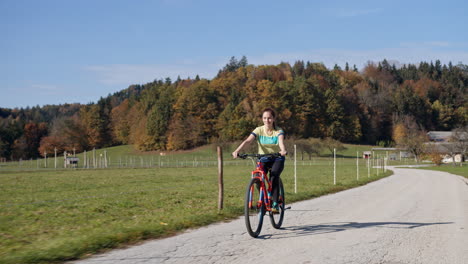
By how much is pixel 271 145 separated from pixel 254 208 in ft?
3.72

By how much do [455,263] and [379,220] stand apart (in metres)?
3.39

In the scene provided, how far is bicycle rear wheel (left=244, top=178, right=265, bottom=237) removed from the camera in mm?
6688

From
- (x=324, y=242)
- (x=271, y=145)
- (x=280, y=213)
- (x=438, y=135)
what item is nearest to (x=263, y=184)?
(x=271, y=145)

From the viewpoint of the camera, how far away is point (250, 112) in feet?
360

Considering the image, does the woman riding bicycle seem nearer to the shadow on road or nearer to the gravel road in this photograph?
the shadow on road

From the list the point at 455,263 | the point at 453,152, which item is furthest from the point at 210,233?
the point at 453,152

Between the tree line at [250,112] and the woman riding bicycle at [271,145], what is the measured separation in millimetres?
96303

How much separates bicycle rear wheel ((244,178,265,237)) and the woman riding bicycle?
0.98ft

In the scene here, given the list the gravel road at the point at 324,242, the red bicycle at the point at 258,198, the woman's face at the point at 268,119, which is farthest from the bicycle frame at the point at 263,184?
the woman's face at the point at 268,119

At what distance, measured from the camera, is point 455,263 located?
535cm

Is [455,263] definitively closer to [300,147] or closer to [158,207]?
[158,207]

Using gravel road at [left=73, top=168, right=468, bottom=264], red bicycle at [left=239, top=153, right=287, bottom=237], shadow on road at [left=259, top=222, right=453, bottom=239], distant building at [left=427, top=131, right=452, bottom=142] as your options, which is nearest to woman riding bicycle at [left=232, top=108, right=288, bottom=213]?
red bicycle at [left=239, top=153, right=287, bottom=237]

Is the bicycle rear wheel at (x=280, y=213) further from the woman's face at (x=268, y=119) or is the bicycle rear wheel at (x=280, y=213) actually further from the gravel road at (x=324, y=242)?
the woman's face at (x=268, y=119)

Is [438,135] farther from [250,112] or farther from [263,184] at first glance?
[263,184]
